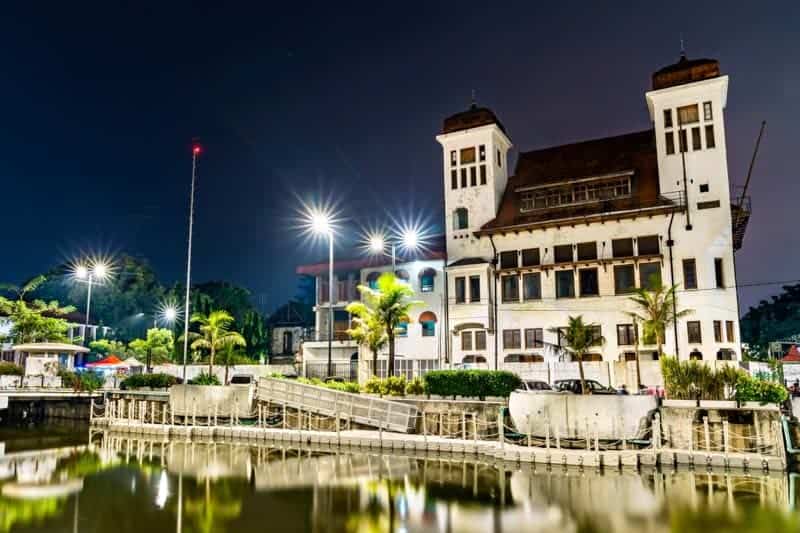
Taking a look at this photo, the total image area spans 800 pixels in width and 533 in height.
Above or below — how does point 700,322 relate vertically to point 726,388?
above

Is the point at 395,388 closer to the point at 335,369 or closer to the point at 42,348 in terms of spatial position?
the point at 335,369

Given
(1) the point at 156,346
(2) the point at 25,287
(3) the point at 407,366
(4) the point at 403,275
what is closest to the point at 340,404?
(3) the point at 407,366

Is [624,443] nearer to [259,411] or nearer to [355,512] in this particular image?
[355,512]

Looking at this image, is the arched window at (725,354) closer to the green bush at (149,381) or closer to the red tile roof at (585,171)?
the red tile roof at (585,171)

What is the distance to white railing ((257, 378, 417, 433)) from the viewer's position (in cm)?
2812

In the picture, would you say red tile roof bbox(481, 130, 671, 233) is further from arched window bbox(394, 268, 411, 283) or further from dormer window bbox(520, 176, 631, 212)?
arched window bbox(394, 268, 411, 283)

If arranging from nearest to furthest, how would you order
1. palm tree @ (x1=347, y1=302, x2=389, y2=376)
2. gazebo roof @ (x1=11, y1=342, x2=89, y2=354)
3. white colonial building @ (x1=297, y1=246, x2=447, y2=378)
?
palm tree @ (x1=347, y1=302, x2=389, y2=376) < gazebo roof @ (x1=11, y1=342, x2=89, y2=354) < white colonial building @ (x1=297, y1=246, x2=447, y2=378)

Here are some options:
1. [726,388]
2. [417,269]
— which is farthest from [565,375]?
[417,269]

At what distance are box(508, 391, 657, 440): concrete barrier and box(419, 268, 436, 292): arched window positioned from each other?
70.9 ft

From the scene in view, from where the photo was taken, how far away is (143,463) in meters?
24.1

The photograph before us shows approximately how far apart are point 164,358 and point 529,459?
3845 centimetres

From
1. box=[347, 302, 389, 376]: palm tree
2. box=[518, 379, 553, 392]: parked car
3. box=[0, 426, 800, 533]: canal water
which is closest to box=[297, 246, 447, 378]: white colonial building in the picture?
box=[347, 302, 389, 376]: palm tree

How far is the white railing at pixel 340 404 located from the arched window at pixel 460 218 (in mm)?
19055

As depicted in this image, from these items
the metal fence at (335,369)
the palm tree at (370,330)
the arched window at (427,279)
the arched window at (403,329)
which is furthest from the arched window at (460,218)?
the palm tree at (370,330)
